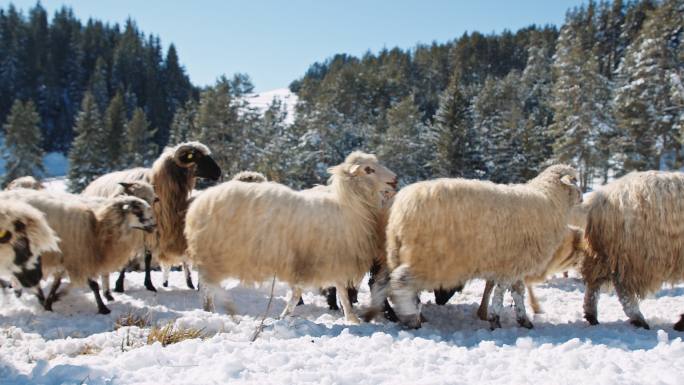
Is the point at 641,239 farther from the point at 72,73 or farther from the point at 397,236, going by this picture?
the point at 72,73

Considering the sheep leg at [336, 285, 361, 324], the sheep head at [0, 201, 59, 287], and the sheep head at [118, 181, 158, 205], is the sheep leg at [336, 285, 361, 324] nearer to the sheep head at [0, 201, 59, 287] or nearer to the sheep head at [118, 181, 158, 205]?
the sheep head at [0, 201, 59, 287]

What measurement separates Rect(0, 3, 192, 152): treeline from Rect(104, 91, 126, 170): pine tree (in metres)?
18.8

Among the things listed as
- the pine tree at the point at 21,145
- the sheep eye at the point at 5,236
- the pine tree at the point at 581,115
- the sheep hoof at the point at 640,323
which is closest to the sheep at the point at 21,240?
the sheep eye at the point at 5,236

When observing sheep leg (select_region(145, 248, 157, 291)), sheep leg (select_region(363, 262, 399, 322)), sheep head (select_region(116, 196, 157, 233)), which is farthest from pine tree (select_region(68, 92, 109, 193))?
sheep leg (select_region(363, 262, 399, 322))

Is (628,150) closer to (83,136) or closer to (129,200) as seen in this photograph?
(129,200)

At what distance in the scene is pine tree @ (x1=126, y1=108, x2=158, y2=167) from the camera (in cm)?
5397

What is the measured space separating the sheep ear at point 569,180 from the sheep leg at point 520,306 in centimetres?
147

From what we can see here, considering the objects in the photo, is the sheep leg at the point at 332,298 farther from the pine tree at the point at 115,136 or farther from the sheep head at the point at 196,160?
the pine tree at the point at 115,136

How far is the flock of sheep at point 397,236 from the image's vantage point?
20.4ft

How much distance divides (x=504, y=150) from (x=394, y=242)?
41.6 m

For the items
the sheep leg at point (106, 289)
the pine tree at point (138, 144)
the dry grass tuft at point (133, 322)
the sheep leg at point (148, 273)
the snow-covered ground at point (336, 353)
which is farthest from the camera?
the pine tree at point (138, 144)

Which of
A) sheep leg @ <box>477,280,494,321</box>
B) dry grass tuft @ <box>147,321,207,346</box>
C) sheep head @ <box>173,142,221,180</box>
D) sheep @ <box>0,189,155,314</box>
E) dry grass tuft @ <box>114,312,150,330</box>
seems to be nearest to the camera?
dry grass tuft @ <box>147,321,207,346</box>

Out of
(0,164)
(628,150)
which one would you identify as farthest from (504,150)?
(0,164)

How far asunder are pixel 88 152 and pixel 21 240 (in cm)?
5061
